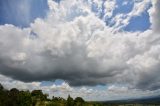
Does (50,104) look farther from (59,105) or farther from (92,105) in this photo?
(92,105)

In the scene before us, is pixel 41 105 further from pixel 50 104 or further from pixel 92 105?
pixel 92 105

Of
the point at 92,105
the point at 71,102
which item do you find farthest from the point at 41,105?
the point at 92,105

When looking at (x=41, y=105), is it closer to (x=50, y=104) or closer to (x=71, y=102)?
(x=50, y=104)

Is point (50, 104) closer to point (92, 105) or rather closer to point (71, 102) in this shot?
point (71, 102)

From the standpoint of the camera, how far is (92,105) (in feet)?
655

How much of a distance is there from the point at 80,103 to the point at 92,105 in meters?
10.5

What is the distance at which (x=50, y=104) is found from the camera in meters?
195

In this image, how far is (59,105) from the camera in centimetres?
19400

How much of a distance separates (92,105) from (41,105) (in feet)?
137

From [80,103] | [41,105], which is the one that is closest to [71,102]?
[80,103]

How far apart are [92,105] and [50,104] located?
3438 cm

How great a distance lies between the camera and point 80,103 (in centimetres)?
19688

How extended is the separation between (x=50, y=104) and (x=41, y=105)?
8.26 m

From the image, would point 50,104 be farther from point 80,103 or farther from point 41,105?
point 80,103
